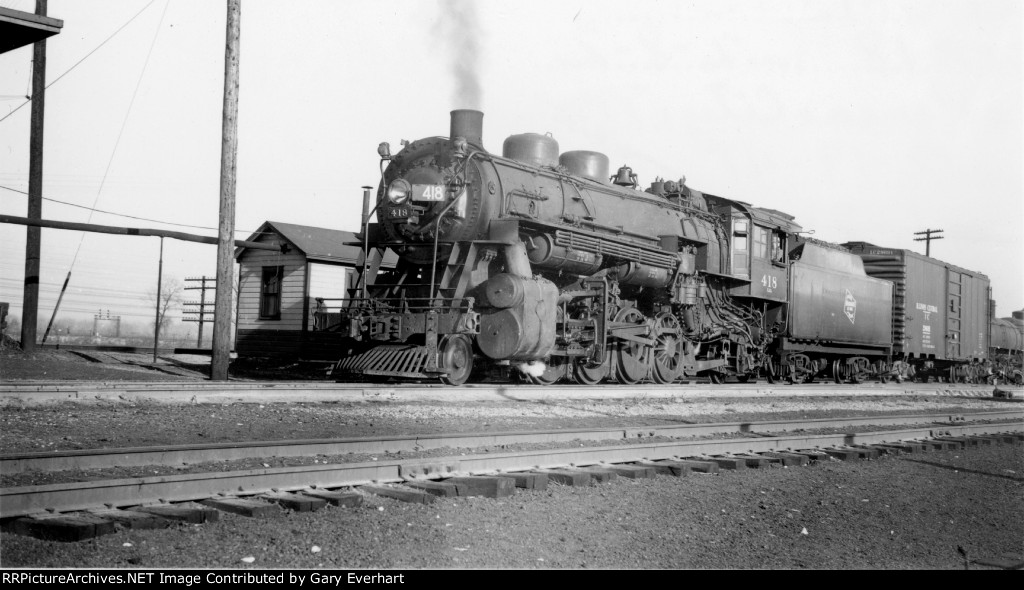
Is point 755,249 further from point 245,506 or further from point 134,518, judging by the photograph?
point 134,518

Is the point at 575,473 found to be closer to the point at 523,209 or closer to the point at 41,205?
the point at 523,209

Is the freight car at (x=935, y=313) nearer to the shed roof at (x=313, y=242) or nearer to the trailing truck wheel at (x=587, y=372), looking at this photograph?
the trailing truck wheel at (x=587, y=372)

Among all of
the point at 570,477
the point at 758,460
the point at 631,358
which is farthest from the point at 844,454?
the point at 631,358

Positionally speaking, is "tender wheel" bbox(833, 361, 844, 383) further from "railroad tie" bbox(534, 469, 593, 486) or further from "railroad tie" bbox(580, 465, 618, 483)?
"railroad tie" bbox(534, 469, 593, 486)

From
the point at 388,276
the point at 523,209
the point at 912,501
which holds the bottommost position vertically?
the point at 912,501

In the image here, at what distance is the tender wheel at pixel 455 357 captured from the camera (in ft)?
41.0

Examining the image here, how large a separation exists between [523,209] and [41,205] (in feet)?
34.9

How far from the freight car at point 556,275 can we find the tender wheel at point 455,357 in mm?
22

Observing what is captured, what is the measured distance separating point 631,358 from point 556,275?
2.27 m

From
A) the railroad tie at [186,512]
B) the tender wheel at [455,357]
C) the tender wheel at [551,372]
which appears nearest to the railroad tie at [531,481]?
the railroad tie at [186,512]

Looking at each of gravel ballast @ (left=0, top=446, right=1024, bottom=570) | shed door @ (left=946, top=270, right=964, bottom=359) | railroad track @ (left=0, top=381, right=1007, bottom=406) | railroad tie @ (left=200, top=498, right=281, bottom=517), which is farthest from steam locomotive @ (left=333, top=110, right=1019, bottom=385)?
shed door @ (left=946, top=270, right=964, bottom=359)

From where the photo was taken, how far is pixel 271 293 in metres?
22.7

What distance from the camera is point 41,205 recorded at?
17.8m

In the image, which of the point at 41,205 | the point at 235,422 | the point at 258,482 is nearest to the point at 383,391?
the point at 235,422
